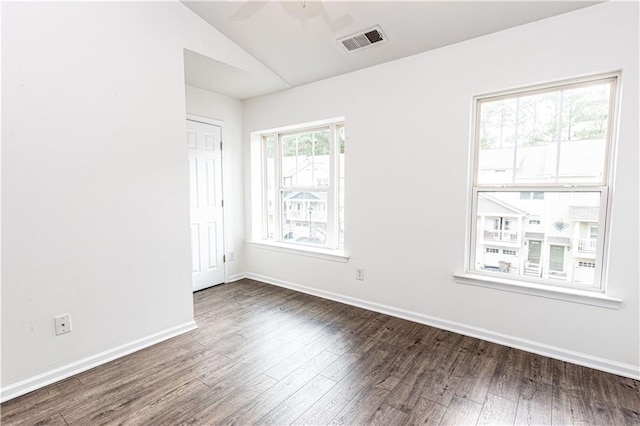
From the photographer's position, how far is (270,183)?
164 inches

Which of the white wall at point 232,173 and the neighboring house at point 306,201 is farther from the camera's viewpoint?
the white wall at point 232,173

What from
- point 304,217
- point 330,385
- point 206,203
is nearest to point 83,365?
point 330,385

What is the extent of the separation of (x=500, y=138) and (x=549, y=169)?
0.42 meters

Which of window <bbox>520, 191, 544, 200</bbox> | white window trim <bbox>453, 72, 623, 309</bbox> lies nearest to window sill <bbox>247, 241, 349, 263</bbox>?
white window trim <bbox>453, 72, 623, 309</bbox>

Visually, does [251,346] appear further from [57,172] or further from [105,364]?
[57,172]

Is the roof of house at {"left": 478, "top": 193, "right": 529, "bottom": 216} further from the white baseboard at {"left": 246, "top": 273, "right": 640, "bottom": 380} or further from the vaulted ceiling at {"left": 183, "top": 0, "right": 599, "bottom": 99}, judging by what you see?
the vaulted ceiling at {"left": 183, "top": 0, "right": 599, "bottom": 99}

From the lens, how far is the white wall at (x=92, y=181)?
183cm

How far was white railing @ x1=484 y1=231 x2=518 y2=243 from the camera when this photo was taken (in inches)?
95.6

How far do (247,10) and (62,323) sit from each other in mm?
2649

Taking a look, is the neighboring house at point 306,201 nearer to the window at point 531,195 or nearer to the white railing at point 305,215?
the white railing at point 305,215

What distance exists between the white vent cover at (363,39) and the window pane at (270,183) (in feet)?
5.58

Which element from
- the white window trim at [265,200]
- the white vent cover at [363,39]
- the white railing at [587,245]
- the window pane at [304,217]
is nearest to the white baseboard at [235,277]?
the white window trim at [265,200]

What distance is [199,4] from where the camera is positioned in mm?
2453

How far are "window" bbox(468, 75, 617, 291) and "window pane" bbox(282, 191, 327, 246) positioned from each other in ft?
5.51
